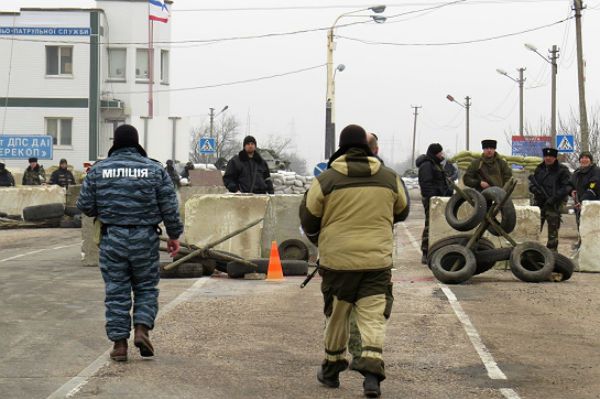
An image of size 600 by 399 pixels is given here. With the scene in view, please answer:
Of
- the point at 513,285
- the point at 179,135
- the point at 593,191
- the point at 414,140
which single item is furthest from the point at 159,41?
the point at 414,140

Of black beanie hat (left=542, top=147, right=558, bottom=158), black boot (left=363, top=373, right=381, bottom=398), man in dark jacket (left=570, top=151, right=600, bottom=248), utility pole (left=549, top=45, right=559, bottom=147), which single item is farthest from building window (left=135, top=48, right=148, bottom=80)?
black boot (left=363, top=373, right=381, bottom=398)

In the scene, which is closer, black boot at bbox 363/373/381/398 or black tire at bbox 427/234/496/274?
black boot at bbox 363/373/381/398

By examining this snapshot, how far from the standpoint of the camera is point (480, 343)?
984 centimetres

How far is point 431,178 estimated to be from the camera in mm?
17906

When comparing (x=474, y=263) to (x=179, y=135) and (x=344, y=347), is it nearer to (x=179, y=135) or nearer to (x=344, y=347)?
(x=344, y=347)

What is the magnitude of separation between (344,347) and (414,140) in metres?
123

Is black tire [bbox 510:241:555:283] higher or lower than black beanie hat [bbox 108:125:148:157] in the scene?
lower

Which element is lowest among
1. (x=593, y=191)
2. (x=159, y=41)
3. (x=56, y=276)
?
(x=56, y=276)

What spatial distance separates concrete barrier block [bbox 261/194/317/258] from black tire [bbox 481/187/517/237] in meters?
2.80

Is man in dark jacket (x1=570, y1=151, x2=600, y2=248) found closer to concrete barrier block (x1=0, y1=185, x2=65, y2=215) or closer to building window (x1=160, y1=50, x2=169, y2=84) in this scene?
concrete barrier block (x1=0, y1=185, x2=65, y2=215)

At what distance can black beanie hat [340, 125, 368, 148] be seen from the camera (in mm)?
7836

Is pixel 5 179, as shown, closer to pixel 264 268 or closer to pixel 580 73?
pixel 264 268

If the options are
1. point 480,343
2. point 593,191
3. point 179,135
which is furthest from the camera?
point 179,135

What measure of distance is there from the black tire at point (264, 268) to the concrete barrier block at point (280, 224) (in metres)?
1.38
